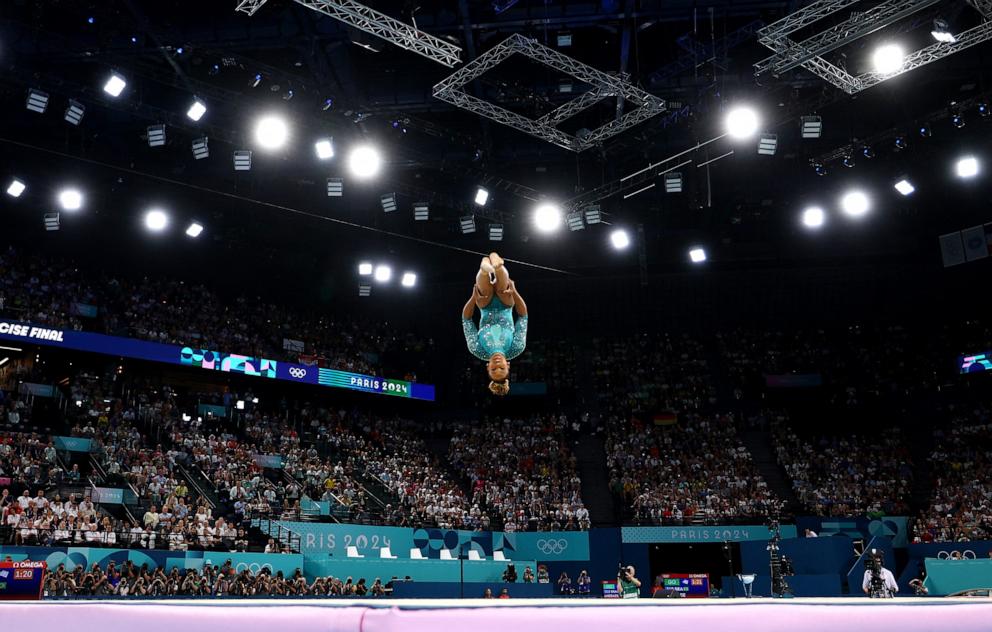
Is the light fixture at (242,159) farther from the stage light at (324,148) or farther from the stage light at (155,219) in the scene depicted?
the stage light at (155,219)

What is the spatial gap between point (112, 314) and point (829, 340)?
27.9m

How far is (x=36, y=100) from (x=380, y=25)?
333 inches

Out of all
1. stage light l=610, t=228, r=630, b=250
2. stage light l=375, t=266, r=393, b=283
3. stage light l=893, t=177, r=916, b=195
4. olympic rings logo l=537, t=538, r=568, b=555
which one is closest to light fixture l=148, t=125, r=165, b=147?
stage light l=375, t=266, r=393, b=283

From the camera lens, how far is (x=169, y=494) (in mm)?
19609

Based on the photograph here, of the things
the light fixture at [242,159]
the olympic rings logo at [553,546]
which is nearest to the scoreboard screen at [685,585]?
the olympic rings logo at [553,546]

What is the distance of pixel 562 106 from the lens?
18062 mm

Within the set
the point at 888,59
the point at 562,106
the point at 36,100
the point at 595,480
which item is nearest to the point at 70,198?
the point at 36,100

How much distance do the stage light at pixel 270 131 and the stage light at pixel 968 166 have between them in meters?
18.1

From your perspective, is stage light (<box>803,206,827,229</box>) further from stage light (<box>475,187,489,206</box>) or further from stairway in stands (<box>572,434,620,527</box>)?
stairway in stands (<box>572,434,620,527</box>)

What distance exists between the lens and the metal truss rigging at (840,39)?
1425 centimetres

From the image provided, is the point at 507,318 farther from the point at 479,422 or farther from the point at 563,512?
the point at 479,422

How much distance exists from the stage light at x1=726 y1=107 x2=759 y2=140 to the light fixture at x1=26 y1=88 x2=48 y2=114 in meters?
15.3

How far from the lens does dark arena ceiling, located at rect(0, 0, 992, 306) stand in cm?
1680

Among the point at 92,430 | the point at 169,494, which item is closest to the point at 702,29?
the point at 169,494
